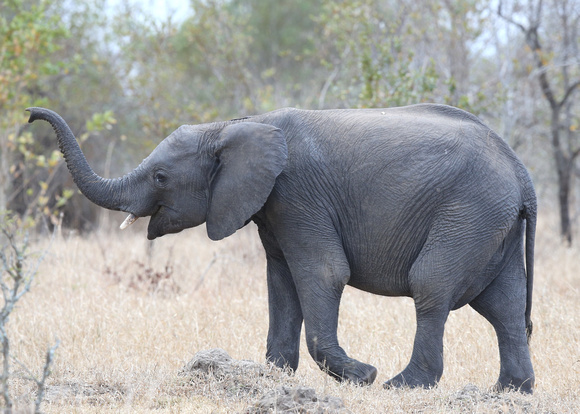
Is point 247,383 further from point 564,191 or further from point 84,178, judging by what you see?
point 564,191

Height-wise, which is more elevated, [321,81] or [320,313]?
[321,81]

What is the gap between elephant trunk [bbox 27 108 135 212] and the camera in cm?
539

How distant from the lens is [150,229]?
559 cm

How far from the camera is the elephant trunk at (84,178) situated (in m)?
5.39

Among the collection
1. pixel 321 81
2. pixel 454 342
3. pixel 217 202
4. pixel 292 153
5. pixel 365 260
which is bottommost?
pixel 454 342

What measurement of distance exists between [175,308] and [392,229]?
12.2 feet

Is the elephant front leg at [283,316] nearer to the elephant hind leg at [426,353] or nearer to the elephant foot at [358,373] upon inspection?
the elephant foot at [358,373]

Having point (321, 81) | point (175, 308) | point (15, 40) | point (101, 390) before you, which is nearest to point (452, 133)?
point (101, 390)

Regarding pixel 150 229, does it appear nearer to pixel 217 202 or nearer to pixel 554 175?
pixel 217 202

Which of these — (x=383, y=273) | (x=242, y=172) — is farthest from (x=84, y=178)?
(x=383, y=273)

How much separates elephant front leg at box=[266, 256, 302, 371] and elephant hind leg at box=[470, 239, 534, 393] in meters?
1.41

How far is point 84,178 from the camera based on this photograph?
5410 mm

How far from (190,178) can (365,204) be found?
4.04 ft

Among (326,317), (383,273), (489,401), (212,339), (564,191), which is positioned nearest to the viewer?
(489,401)
